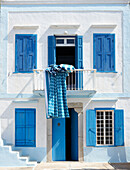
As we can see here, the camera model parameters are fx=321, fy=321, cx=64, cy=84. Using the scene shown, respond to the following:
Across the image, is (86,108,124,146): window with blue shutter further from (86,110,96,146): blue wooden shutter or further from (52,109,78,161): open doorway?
(52,109,78,161): open doorway

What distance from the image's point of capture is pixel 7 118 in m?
15.6

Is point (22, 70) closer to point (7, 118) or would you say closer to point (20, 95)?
point (20, 95)

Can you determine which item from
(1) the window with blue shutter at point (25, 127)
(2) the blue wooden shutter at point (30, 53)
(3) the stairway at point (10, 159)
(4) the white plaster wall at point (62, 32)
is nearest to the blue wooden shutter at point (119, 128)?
(4) the white plaster wall at point (62, 32)

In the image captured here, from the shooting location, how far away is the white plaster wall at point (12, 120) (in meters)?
15.4

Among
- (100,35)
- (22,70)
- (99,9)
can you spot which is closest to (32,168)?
(22,70)

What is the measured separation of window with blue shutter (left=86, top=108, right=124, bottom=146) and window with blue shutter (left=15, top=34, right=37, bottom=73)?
12.0ft

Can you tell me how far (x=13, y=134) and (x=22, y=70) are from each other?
313 centimetres

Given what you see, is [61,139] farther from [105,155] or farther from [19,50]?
[19,50]

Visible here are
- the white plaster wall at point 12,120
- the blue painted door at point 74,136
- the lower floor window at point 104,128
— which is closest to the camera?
the white plaster wall at point 12,120

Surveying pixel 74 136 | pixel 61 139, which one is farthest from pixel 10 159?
pixel 74 136

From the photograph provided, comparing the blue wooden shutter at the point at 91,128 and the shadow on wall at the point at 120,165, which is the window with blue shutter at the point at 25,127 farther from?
the shadow on wall at the point at 120,165

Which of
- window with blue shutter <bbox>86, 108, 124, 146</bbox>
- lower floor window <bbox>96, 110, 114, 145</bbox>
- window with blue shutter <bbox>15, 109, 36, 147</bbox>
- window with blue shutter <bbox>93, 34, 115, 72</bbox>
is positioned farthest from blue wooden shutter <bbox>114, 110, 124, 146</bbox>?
window with blue shutter <bbox>15, 109, 36, 147</bbox>

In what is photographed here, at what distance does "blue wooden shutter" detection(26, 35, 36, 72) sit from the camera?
1565 centimetres

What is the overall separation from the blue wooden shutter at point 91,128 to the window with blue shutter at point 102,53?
7.15ft
